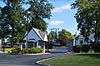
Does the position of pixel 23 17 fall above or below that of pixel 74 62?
above

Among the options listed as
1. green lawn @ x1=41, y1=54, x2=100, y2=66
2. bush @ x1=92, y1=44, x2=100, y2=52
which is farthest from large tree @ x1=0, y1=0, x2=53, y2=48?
green lawn @ x1=41, y1=54, x2=100, y2=66

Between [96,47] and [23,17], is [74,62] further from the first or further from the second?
[23,17]

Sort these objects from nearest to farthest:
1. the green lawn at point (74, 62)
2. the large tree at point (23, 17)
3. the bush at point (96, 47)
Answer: the green lawn at point (74, 62), the bush at point (96, 47), the large tree at point (23, 17)

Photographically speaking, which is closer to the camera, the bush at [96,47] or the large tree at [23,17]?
the bush at [96,47]

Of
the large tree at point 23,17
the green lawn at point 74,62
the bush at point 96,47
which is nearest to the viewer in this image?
the green lawn at point 74,62

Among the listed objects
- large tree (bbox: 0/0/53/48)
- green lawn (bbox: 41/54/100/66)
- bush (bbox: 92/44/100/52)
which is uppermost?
large tree (bbox: 0/0/53/48)

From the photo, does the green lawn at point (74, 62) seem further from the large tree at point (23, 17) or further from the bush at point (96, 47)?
the large tree at point (23, 17)

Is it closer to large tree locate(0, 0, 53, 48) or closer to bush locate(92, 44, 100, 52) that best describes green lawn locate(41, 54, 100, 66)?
bush locate(92, 44, 100, 52)

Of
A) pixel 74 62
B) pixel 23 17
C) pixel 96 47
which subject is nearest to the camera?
pixel 74 62

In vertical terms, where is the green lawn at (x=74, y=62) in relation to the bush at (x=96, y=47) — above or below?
below

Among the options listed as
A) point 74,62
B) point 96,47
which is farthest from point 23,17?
point 74,62

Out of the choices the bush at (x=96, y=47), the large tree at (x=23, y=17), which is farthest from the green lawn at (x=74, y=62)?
the large tree at (x=23, y=17)

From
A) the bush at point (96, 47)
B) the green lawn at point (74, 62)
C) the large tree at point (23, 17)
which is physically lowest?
the green lawn at point (74, 62)

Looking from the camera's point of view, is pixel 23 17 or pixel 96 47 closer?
pixel 96 47
